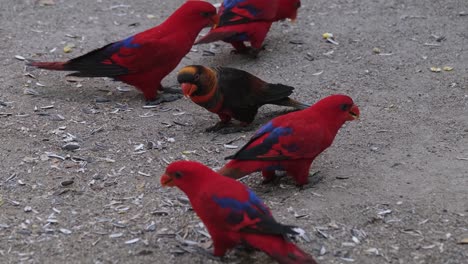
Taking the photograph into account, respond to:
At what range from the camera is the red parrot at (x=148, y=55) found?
6078mm

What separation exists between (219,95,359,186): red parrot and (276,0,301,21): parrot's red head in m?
2.48

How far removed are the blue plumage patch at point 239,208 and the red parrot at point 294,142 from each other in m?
0.66

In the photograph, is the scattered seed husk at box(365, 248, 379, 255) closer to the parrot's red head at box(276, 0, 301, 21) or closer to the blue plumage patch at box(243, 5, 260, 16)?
the blue plumage patch at box(243, 5, 260, 16)

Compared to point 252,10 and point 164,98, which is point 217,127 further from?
point 252,10

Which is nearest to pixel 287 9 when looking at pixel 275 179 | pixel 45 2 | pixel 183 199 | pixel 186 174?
pixel 275 179

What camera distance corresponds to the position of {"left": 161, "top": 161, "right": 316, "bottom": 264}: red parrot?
3648 millimetres

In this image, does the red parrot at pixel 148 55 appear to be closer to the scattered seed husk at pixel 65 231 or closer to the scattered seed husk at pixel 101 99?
the scattered seed husk at pixel 101 99

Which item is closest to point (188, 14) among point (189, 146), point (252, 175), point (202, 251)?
point (189, 146)

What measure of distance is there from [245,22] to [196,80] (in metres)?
1.47

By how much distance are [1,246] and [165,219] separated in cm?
94

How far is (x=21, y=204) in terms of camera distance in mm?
4652

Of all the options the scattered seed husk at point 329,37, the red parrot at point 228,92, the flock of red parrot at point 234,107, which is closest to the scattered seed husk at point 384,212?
the flock of red parrot at point 234,107

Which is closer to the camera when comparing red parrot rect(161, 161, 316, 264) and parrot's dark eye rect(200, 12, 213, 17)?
red parrot rect(161, 161, 316, 264)

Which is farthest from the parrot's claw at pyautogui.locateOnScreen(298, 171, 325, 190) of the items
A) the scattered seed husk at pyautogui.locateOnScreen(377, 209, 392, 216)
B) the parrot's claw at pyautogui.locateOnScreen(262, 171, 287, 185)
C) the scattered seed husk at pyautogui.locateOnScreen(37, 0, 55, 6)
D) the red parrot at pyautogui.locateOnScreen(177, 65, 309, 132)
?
the scattered seed husk at pyautogui.locateOnScreen(37, 0, 55, 6)
